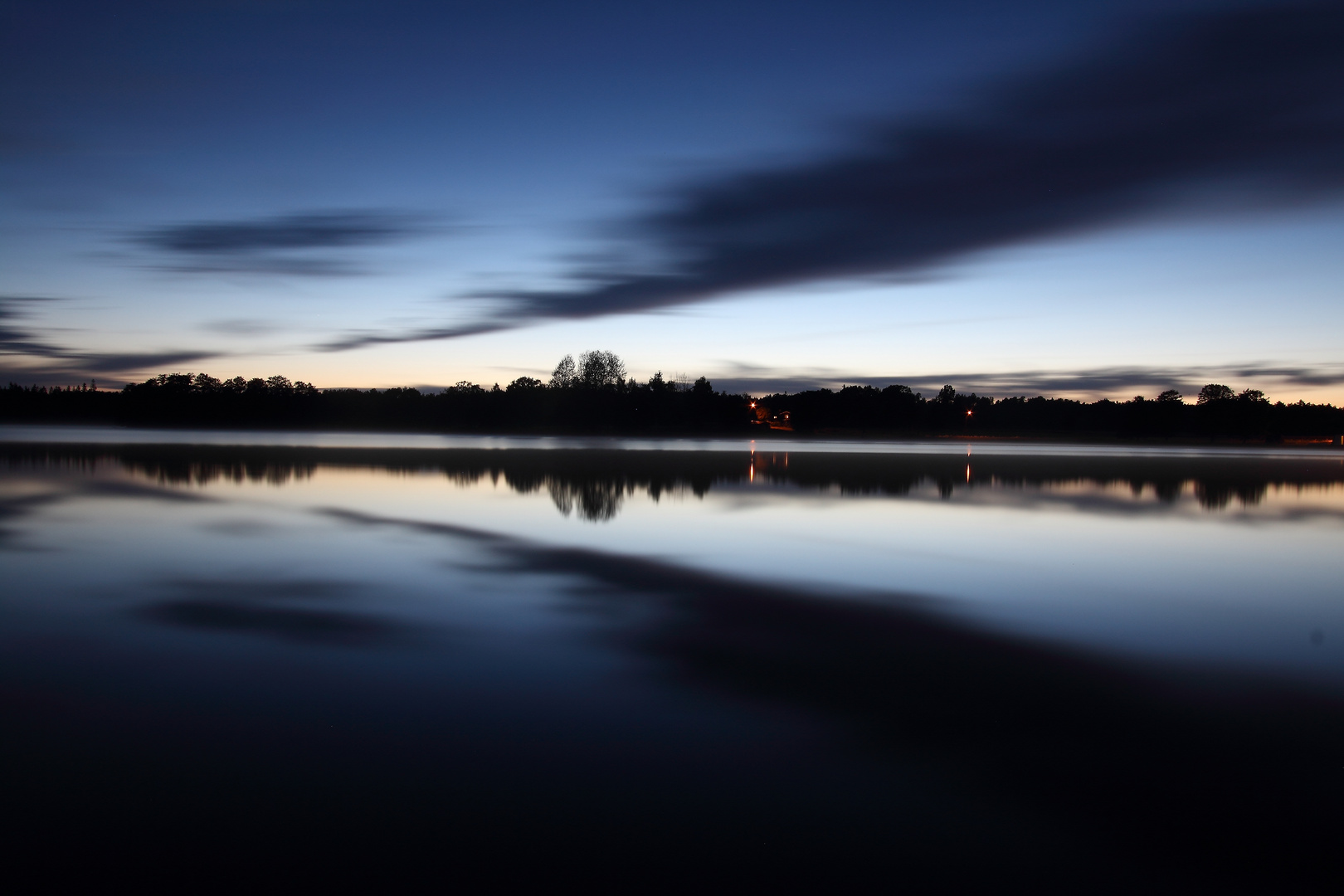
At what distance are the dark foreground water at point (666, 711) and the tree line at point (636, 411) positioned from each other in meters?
119

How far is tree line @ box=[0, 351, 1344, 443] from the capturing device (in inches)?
5861

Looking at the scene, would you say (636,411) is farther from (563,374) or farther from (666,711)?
(666,711)

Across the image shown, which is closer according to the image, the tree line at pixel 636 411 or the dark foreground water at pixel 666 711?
the dark foreground water at pixel 666 711

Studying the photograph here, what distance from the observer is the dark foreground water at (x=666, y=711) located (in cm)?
475

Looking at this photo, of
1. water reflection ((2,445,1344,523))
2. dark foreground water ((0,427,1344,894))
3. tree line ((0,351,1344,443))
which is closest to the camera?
dark foreground water ((0,427,1344,894))

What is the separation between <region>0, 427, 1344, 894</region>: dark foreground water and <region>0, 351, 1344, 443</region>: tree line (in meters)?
119

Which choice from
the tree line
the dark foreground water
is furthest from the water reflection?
the tree line

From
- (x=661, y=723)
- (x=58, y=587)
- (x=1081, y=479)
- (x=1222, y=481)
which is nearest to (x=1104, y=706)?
(x=661, y=723)

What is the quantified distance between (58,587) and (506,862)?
973 cm

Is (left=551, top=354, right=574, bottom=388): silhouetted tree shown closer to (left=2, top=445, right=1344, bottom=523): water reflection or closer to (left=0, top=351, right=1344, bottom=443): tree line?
(left=0, top=351, right=1344, bottom=443): tree line

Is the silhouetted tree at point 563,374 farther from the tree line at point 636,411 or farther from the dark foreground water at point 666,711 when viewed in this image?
the dark foreground water at point 666,711

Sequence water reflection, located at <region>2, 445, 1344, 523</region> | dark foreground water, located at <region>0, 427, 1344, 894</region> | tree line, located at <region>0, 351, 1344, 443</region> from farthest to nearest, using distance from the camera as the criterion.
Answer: tree line, located at <region>0, 351, 1344, 443</region> → water reflection, located at <region>2, 445, 1344, 523</region> → dark foreground water, located at <region>0, 427, 1344, 894</region>

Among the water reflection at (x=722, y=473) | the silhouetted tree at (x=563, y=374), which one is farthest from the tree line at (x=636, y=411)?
the water reflection at (x=722, y=473)

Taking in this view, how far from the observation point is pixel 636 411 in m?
149
